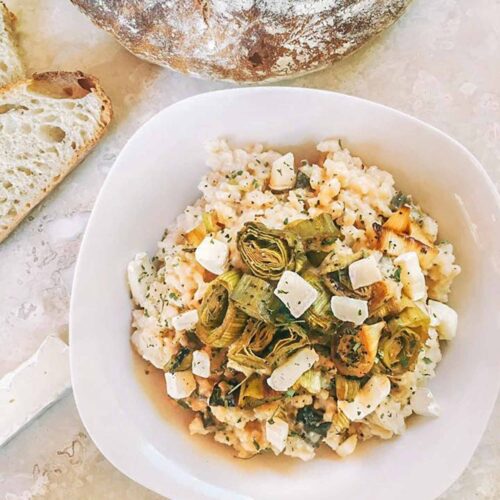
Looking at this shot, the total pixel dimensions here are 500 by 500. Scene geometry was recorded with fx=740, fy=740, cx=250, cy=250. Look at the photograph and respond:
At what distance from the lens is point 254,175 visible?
172 centimetres

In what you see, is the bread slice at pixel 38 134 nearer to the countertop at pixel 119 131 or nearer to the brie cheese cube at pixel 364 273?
the countertop at pixel 119 131

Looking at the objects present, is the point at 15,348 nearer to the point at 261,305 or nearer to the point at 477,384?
the point at 261,305

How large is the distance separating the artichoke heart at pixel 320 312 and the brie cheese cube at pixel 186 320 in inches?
9.3

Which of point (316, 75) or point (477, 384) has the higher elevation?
point (316, 75)

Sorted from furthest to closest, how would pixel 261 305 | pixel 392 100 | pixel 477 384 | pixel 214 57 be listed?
pixel 392 100 < pixel 214 57 < pixel 477 384 < pixel 261 305

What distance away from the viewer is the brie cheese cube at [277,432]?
1562 mm

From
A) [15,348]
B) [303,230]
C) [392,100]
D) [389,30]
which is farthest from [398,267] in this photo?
[15,348]

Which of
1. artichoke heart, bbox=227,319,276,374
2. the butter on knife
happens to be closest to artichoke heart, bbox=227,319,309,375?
artichoke heart, bbox=227,319,276,374

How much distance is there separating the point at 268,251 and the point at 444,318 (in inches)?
17.3

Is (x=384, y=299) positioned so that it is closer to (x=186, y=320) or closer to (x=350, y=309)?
(x=350, y=309)

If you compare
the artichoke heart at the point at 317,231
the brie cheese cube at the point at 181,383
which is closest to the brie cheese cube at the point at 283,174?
the artichoke heart at the point at 317,231

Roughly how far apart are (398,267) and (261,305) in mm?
300

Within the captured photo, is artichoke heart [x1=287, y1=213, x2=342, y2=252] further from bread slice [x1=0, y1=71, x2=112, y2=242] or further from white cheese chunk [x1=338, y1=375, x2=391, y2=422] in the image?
bread slice [x1=0, y1=71, x2=112, y2=242]

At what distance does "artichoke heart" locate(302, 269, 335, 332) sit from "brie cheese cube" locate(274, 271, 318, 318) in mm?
26
